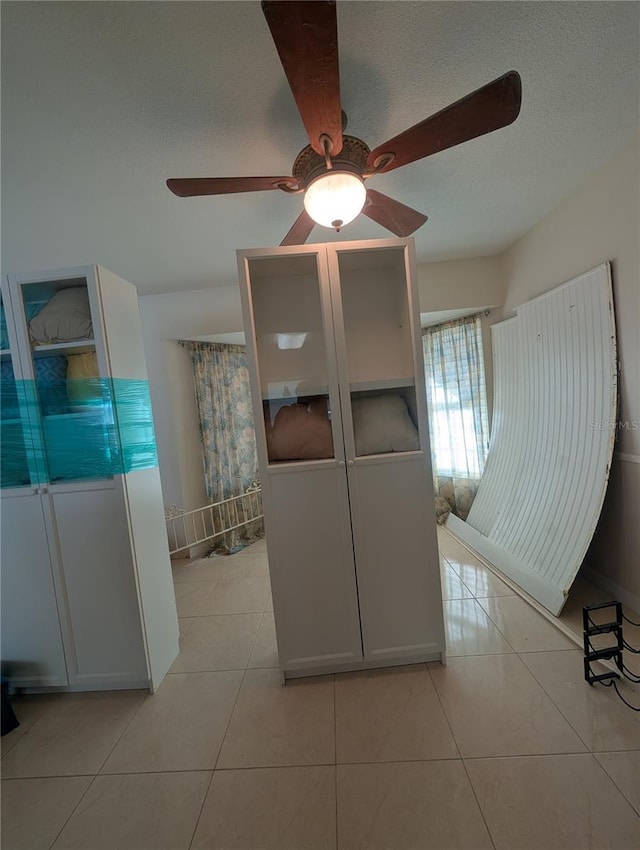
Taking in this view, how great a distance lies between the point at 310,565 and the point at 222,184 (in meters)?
1.67

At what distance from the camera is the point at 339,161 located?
A: 1.35m

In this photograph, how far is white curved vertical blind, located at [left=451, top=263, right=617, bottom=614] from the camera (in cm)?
202

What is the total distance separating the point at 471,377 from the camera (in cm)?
328

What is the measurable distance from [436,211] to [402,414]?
144 centimetres

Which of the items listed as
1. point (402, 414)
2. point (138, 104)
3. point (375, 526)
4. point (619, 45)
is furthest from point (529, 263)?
point (138, 104)

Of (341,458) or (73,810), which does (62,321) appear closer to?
(341,458)

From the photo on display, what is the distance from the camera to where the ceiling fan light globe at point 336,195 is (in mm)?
1264

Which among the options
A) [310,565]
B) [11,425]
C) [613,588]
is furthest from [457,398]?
[11,425]

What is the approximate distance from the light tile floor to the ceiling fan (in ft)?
6.78

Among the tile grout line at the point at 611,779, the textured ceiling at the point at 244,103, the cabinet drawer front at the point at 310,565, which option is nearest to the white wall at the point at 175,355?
the textured ceiling at the point at 244,103

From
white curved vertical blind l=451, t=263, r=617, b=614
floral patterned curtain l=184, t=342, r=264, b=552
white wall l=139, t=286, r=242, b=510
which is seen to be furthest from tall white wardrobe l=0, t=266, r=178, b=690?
white curved vertical blind l=451, t=263, r=617, b=614

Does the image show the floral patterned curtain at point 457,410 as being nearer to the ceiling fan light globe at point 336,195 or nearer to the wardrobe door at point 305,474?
the wardrobe door at point 305,474

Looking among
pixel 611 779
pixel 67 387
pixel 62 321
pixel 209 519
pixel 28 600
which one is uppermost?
pixel 62 321

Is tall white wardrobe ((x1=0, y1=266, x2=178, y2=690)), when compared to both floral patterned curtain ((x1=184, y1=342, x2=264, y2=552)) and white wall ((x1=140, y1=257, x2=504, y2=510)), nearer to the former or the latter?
white wall ((x1=140, y1=257, x2=504, y2=510))
